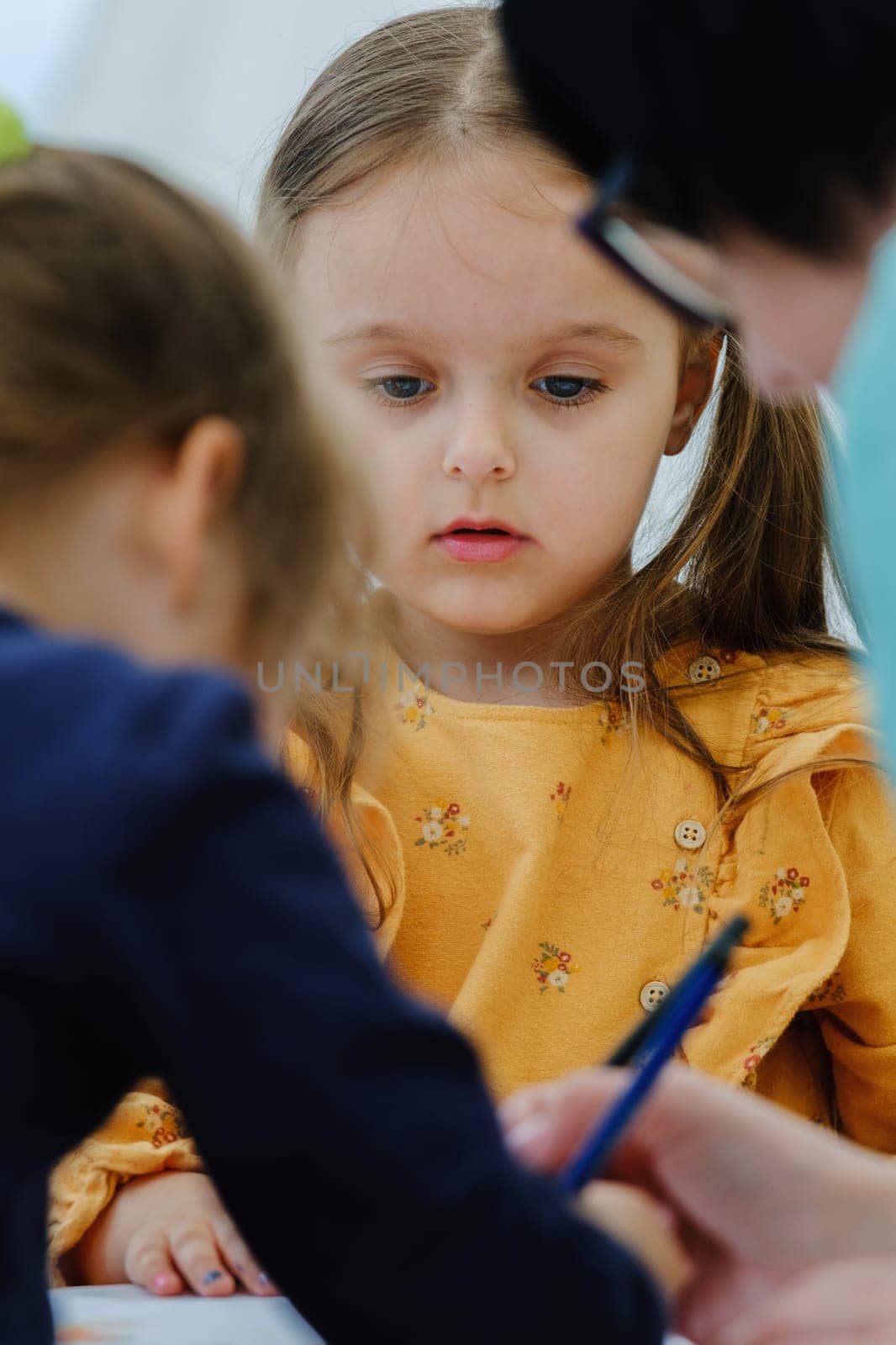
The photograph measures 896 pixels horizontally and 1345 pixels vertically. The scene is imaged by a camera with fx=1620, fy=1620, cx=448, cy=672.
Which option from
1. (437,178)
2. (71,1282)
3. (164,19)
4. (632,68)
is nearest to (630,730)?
(437,178)

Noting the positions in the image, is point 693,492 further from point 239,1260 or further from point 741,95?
point 741,95

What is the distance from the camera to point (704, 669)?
1.10 m

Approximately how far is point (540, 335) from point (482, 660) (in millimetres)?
240

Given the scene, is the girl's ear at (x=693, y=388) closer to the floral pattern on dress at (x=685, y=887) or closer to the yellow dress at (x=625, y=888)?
the yellow dress at (x=625, y=888)

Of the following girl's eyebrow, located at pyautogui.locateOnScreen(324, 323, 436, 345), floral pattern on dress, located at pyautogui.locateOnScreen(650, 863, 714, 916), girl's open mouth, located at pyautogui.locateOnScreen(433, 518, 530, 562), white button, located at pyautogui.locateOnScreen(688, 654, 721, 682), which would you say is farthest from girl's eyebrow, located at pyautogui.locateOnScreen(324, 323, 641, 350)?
floral pattern on dress, located at pyautogui.locateOnScreen(650, 863, 714, 916)

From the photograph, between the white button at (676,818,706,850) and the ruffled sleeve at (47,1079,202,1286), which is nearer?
the ruffled sleeve at (47,1079,202,1286)

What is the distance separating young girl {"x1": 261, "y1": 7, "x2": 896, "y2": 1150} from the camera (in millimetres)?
979

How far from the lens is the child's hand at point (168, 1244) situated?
82 cm

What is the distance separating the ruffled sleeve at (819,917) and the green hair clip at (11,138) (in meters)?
0.62

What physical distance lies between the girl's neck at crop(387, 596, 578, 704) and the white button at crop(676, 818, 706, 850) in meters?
0.13

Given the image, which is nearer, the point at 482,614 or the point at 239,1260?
the point at 239,1260

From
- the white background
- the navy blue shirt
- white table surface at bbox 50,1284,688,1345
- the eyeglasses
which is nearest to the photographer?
the navy blue shirt

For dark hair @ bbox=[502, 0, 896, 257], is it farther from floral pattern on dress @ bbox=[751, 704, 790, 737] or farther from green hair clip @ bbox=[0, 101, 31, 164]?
floral pattern on dress @ bbox=[751, 704, 790, 737]

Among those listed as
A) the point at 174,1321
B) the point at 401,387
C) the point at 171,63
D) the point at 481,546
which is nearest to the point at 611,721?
the point at 481,546
